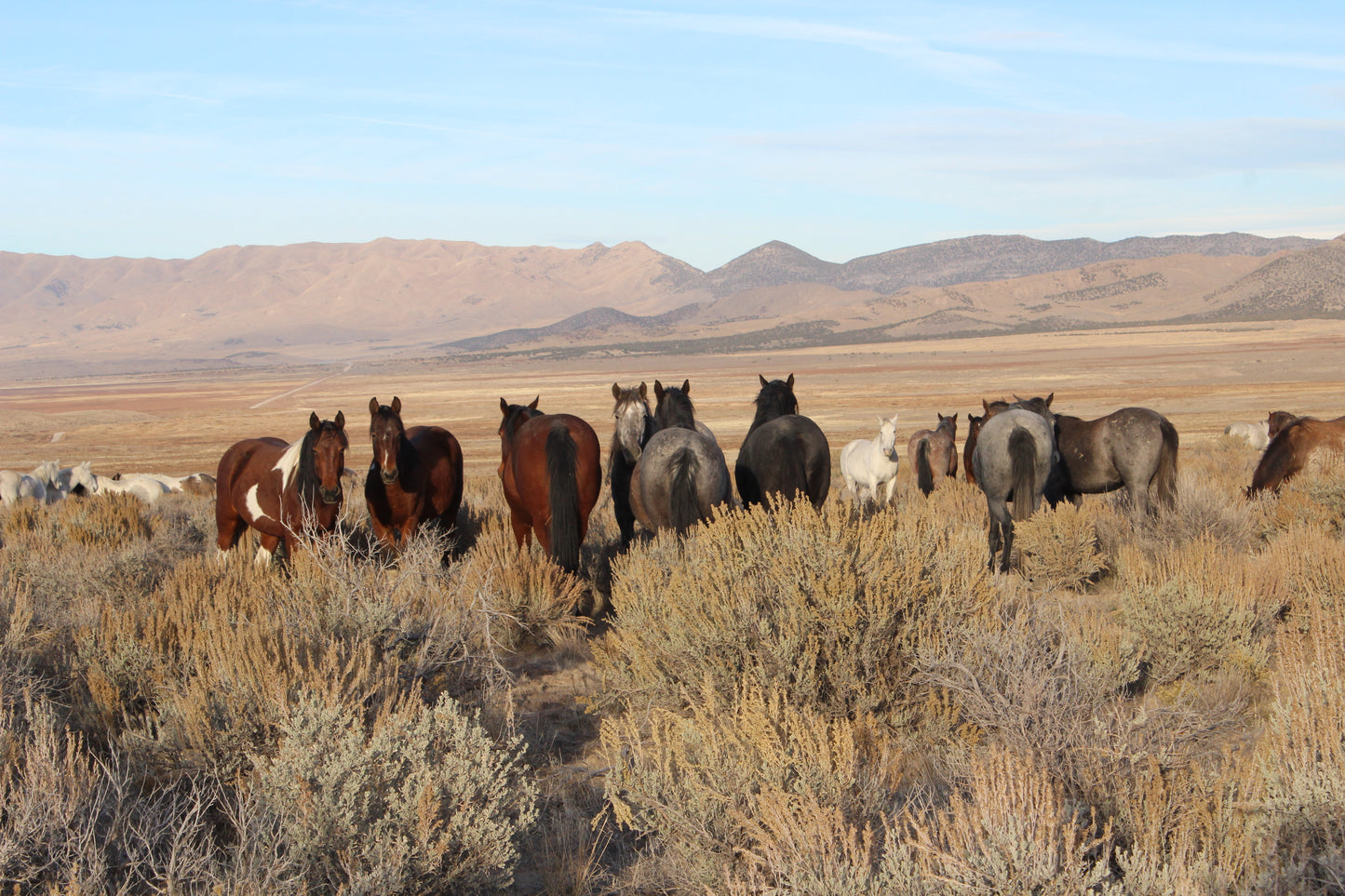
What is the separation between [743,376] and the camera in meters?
55.7

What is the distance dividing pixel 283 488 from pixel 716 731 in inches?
209

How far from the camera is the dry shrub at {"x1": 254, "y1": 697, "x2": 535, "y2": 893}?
9.50 ft

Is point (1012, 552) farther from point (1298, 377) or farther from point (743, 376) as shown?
point (743, 376)

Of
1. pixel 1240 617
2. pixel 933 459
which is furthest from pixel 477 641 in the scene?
pixel 933 459

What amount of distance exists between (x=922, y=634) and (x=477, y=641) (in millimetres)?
2241

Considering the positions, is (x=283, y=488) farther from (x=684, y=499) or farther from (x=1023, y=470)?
(x=1023, y=470)

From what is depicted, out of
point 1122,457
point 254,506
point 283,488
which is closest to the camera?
point 283,488

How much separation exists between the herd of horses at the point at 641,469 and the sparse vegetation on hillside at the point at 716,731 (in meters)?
1.10

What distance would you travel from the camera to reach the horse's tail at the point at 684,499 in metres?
7.41

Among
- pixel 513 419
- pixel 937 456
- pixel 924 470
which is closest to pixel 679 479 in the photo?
pixel 513 419

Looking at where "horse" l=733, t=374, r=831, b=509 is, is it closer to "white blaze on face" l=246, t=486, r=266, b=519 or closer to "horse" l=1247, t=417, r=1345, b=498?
"white blaze on face" l=246, t=486, r=266, b=519

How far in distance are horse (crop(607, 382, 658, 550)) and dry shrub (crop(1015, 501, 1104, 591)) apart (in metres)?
3.36

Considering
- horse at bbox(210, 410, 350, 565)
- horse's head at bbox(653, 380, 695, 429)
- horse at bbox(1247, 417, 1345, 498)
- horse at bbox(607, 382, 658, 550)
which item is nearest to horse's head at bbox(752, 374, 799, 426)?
horse's head at bbox(653, 380, 695, 429)

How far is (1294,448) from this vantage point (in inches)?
394
